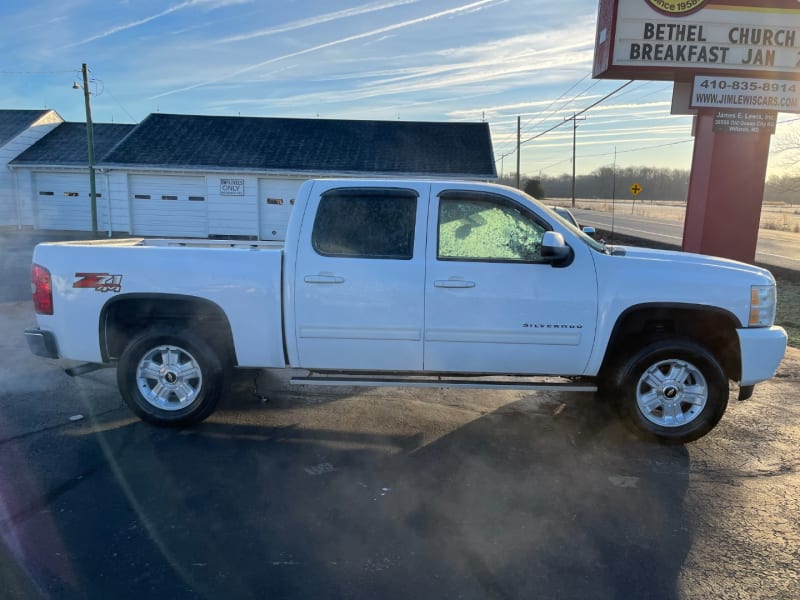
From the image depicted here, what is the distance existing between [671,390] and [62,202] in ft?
95.5

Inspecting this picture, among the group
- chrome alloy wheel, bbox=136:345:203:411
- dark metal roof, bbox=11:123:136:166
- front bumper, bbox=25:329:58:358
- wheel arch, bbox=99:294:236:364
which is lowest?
chrome alloy wheel, bbox=136:345:203:411

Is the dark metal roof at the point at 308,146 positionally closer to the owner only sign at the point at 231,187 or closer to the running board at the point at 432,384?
the owner only sign at the point at 231,187

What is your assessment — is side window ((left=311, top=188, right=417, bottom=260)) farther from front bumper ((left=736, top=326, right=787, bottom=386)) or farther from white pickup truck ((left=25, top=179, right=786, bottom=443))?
front bumper ((left=736, top=326, right=787, bottom=386))

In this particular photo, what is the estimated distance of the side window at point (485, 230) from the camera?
4742mm

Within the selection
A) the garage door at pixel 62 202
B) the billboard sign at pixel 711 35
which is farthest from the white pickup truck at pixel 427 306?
the garage door at pixel 62 202

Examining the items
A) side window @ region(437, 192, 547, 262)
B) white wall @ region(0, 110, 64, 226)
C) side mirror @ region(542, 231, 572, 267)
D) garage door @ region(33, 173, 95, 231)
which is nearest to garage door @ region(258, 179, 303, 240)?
garage door @ region(33, 173, 95, 231)

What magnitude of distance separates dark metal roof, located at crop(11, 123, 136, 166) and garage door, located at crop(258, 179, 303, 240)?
333 inches

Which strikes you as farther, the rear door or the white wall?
the white wall

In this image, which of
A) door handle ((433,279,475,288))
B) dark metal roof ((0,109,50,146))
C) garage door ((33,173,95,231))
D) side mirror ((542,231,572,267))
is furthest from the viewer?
dark metal roof ((0,109,50,146))

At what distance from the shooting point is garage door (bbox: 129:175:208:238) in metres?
25.3

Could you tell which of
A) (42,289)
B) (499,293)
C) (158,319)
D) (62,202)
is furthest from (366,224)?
(62,202)

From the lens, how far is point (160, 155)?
83.4ft

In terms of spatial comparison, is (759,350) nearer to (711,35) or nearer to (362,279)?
(362,279)

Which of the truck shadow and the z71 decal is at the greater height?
the z71 decal
